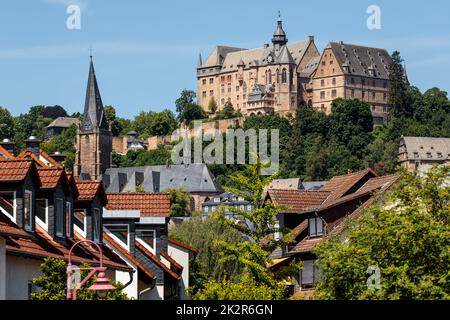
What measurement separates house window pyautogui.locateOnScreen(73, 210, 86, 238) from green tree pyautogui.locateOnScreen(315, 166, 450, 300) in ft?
14.1

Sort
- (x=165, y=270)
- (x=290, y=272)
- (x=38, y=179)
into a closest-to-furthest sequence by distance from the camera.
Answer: (x=38, y=179) < (x=165, y=270) < (x=290, y=272)

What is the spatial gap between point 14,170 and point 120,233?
354 inches

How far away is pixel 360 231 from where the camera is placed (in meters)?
24.5

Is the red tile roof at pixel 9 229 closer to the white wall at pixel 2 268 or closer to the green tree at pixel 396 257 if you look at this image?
the white wall at pixel 2 268

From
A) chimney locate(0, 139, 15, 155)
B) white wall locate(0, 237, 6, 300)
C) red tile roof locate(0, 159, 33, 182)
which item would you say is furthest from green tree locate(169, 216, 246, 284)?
white wall locate(0, 237, 6, 300)

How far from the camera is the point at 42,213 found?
22906mm

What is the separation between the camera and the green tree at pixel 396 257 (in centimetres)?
2111

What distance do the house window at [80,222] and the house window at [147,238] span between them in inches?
268

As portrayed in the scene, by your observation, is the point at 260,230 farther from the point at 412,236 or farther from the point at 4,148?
the point at 412,236

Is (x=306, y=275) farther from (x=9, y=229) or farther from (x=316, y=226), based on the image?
(x=9, y=229)

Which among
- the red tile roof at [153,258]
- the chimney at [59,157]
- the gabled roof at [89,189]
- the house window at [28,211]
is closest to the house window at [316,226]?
the red tile roof at [153,258]
